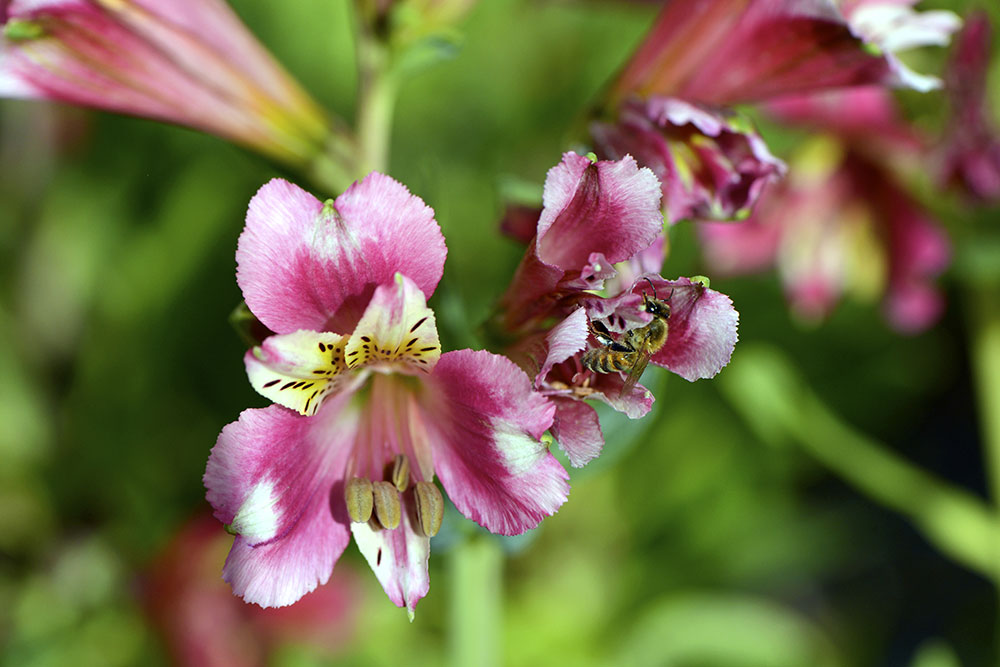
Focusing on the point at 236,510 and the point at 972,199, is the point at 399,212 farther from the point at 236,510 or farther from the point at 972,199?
the point at 972,199

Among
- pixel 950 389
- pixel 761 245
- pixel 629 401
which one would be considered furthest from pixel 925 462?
pixel 629 401

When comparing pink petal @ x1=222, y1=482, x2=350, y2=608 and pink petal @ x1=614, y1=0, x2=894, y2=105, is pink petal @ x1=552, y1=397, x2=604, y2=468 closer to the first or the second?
pink petal @ x1=222, y1=482, x2=350, y2=608

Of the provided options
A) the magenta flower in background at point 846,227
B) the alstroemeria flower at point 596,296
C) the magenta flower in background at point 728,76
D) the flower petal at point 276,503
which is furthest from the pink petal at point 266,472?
the magenta flower in background at point 846,227

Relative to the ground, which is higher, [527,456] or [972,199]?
[527,456]

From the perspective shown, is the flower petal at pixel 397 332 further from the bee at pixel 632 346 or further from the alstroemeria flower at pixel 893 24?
the alstroemeria flower at pixel 893 24

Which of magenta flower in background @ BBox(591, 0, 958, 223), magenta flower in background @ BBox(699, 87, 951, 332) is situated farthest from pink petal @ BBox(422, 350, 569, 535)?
magenta flower in background @ BBox(699, 87, 951, 332)

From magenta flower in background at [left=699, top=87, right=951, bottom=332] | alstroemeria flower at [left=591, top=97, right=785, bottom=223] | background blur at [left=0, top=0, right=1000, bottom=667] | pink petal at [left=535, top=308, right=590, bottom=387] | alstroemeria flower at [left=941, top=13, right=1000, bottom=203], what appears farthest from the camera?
background blur at [left=0, top=0, right=1000, bottom=667]
